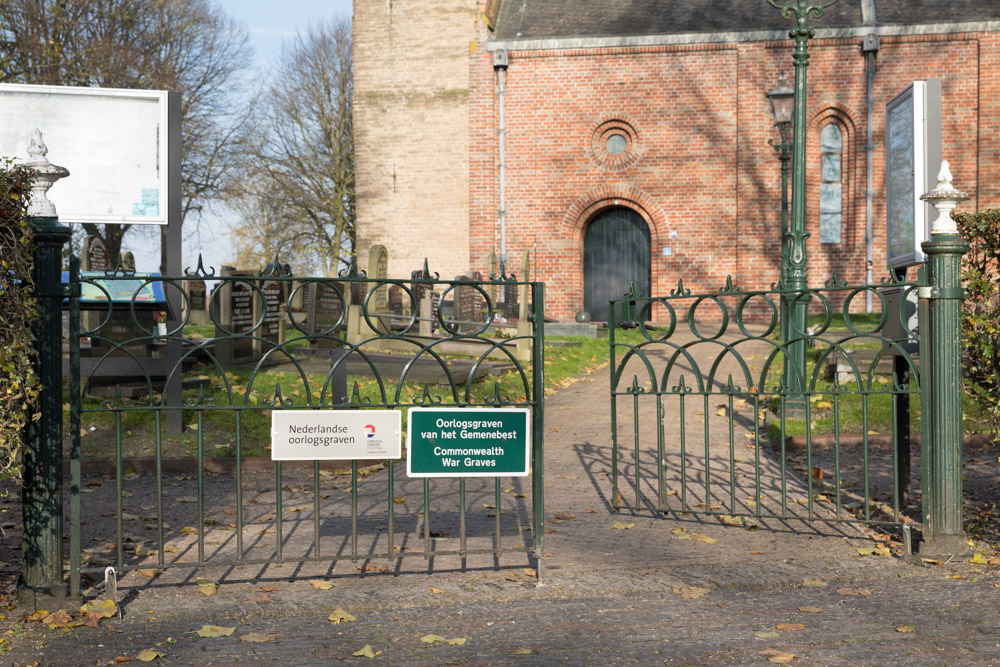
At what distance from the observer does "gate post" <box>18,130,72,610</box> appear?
475 centimetres

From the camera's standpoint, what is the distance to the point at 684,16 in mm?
24984

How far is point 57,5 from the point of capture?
2638 centimetres

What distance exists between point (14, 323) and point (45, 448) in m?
0.68

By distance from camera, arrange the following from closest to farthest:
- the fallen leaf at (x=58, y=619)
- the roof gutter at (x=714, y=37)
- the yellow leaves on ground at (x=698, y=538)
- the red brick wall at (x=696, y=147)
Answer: the fallen leaf at (x=58, y=619), the yellow leaves on ground at (x=698, y=538), the roof gutter at (x=714, y=37), the red brick wall at (x=696, y=147)

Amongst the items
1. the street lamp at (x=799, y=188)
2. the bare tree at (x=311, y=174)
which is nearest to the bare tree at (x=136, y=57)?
the bare tree at (x=311, y=174)

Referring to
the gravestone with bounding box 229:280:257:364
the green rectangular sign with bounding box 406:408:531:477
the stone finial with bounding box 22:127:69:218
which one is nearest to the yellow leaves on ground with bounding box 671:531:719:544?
the green rectangular sign with bounding box 406:408:531:477

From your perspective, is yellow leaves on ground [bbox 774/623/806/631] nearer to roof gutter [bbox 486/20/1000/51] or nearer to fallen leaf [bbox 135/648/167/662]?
fallen leaf [bbox 135/648/167/662]

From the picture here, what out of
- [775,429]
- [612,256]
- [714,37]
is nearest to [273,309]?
[775,429]

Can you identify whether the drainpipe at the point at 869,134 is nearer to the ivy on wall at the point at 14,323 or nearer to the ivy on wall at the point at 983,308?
the ivy on wall at the point at 983,308

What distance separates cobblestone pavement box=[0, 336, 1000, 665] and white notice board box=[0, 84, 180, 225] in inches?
190

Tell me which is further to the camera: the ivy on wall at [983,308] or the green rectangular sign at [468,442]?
the ivy on wall at [983,308]

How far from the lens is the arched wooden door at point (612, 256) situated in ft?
82.4

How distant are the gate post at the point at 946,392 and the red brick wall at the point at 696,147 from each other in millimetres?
18734

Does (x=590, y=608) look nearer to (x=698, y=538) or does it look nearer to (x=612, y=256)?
(x=698, y=538)
